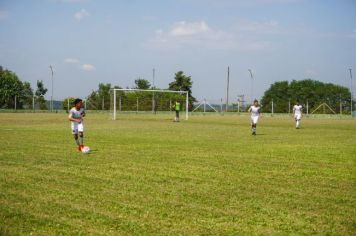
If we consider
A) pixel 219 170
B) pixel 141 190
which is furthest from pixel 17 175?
pixel 219 170

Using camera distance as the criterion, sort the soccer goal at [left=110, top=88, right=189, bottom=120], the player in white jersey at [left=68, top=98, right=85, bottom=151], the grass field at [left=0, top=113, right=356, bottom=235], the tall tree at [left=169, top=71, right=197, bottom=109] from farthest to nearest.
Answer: the tall tree at [left=169, top=71, right=197, bottom=109], the soccer goal at [left=110, top=88, right=189, bottom=120], the player in white jersey at [left=68, top=98, right=85, bottom=151], the grass field at [left=0, top=113, right=356, bottom=235]

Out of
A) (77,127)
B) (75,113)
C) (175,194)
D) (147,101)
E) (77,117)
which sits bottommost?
(175,194)

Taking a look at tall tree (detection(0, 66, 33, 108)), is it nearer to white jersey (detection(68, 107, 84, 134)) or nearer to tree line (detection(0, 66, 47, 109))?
tree line (detection(0, 66, 47, 109))

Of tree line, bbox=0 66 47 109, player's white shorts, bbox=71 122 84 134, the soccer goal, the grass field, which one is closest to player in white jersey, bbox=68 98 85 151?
player's white shorts, bbox=71 122 84 134

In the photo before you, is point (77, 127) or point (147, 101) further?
point (147, 101)

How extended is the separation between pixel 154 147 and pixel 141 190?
8.15m

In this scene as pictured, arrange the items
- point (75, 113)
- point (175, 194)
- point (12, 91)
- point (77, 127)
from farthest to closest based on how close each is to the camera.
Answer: point (12, 91)
point (77, 127)
point (75, 113)
point (175, 194)

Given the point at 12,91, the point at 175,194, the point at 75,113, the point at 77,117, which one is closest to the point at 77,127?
A: the point at 77,117

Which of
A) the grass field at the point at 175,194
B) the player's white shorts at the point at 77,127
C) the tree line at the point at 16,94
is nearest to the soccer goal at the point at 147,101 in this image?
the tree line at the point at 16,94

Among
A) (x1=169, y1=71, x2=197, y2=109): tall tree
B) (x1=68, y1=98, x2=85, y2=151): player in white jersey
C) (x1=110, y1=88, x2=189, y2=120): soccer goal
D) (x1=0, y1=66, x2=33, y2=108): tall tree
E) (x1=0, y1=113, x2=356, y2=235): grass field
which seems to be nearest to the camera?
(x1=0, y1=113, x2=356, y2=235): grass field

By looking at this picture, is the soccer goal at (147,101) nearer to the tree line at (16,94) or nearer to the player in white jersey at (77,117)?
the tree line at (16,94)

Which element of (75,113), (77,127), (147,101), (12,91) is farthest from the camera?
(12,91)

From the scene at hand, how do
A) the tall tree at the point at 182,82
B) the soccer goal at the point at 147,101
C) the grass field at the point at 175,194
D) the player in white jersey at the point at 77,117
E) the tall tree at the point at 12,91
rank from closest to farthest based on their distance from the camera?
the grass field at the point at 175,194 → the player in white jersey at the point at 77,117 → the soccer goal at the point at 147,101 → the tall tree at the point at 12,91 → the tall tree at the point at 182,82

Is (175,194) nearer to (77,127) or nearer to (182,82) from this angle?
(77,127)
